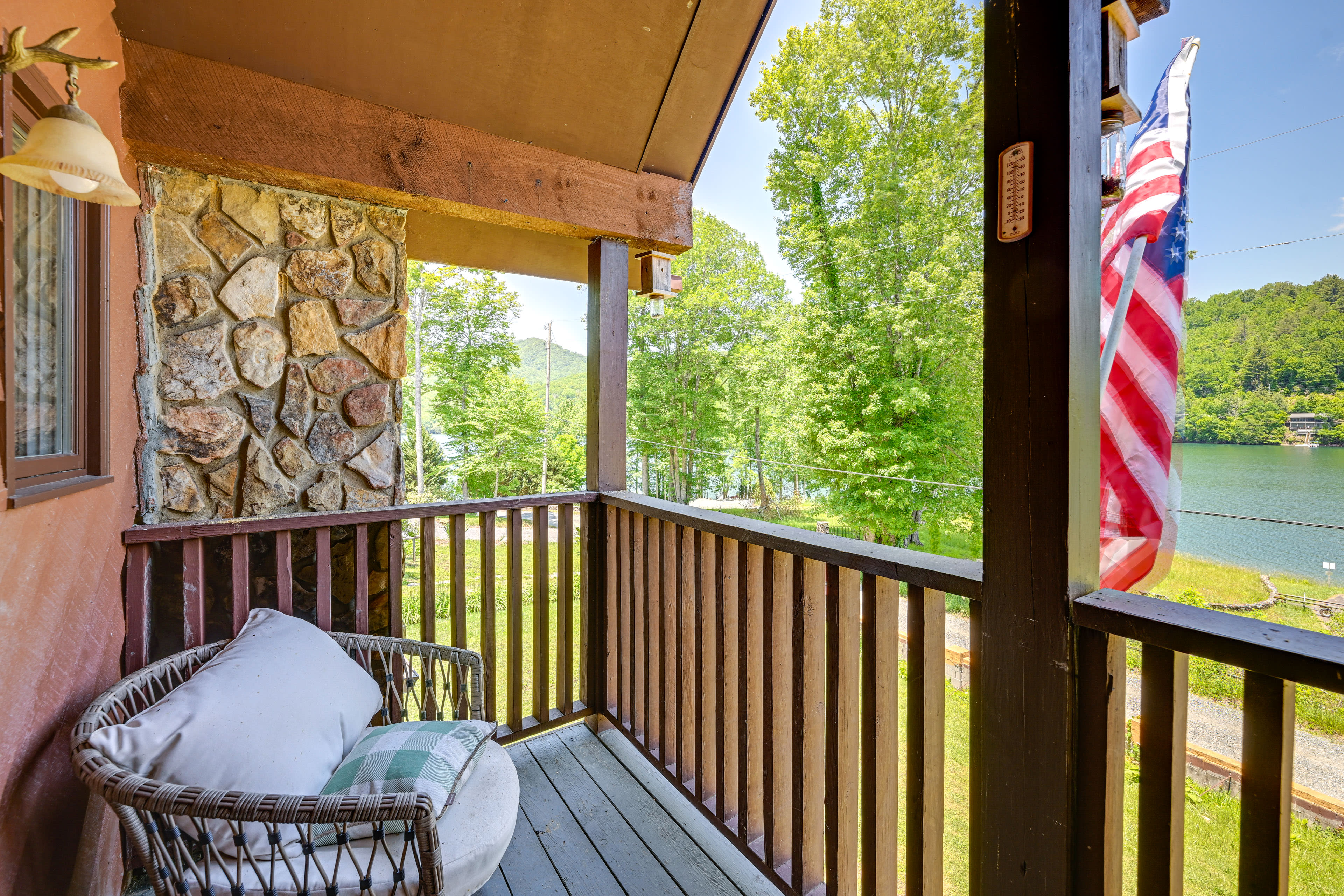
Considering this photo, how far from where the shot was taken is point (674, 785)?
1.90m

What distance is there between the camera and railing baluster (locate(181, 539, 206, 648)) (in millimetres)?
1689

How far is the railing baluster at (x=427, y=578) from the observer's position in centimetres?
204

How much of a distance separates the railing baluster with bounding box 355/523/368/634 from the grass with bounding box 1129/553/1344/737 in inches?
262

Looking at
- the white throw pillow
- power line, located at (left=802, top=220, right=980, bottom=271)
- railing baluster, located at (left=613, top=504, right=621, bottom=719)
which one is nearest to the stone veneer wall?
the white throw pillow

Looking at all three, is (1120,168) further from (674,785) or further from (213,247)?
(213,247)

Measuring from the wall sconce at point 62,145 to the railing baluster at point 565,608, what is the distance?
Result: 5.39 feet

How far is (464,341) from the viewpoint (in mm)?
11562

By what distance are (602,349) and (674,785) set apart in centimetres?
171

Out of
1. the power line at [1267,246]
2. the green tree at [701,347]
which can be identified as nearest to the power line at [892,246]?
the green tree at [701,347]

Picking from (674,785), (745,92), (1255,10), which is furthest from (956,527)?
(674,785)

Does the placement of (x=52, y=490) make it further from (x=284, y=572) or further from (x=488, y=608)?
(x=488, y=608)

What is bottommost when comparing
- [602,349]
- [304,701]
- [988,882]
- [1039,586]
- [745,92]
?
[988,882]

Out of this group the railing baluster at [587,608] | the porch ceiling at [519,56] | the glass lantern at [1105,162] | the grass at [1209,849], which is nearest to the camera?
the glass lantern at [1105,162]

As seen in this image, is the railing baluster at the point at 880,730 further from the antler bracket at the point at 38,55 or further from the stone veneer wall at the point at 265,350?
the stone veneer wall at the point at 265,350
